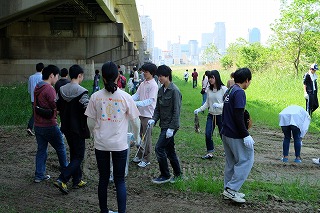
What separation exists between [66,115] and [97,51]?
1929 centimetres

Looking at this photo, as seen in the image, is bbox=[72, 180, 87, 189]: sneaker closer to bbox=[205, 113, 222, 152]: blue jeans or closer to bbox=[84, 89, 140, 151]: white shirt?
bbox=[84, 89, 140, 151]: white shirt

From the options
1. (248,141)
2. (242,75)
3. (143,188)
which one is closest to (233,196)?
(248,141)

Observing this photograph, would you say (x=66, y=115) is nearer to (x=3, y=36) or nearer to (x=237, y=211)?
(x=237, y=211)

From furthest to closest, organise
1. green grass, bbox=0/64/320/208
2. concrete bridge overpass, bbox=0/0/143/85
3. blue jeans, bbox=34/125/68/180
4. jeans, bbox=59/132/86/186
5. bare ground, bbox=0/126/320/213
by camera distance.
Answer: concrete bridge overpass, bbox=0/0/143/85 < blue jeans, bbox=34/125/68/180 < green grass, bbox=0/64/320/208 < jeans, bbox=59/132/86/186 < bare ground, bbox=0/126/320/213

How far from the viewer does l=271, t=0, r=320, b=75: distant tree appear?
27.3 metres

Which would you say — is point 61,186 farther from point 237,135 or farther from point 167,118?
point 237,135

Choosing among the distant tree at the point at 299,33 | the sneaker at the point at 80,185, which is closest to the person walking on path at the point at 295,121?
the sneaker at the point at 80,185

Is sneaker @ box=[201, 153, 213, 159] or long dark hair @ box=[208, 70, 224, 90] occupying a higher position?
long dark hair @ box=[208, 70, 224, 90]

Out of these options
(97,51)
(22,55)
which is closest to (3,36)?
(22,55)

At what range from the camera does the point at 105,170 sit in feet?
16.7

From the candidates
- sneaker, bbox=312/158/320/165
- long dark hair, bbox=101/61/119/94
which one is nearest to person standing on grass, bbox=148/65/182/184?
long dark hair, bbox=101/61/119/94

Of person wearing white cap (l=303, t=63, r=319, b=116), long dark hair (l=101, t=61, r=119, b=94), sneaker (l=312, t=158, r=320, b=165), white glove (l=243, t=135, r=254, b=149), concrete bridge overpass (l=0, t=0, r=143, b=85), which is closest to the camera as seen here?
long dark hair (l=101, t=61, r=119, b=94)

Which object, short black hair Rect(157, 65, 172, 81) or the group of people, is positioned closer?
the group of people

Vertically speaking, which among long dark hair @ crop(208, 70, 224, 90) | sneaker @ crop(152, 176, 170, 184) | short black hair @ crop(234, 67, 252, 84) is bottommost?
sneaker @ crop(152, 176, 170, 184)
